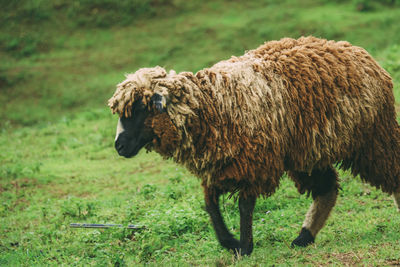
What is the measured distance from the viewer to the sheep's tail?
5.54 m

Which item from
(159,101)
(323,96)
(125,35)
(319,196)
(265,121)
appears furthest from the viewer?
(125,35)

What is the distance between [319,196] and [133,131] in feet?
7.98

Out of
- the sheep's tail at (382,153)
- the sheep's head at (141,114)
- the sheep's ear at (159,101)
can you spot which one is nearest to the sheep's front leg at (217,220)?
the sheep's head at (141,114)

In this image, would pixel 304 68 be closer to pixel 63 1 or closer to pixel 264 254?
pixel 264 254

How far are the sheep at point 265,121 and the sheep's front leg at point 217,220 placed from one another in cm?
1

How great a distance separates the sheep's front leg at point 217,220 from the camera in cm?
521

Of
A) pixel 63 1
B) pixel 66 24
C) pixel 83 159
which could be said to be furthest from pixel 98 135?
pixel 63 1

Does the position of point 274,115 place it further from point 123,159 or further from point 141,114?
point 123,159

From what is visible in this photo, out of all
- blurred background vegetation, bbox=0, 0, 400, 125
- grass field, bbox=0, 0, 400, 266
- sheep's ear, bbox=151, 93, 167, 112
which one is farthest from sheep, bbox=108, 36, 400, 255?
blurred background vegetation, bbox=0, 0, 400, 125

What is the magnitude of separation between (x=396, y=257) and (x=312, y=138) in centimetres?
137

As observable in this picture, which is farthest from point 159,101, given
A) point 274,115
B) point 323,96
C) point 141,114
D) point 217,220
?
point 323,96

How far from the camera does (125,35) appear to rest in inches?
706

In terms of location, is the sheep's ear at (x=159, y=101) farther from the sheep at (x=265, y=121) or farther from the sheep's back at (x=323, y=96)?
the sheep's back at (x=323, y=96)

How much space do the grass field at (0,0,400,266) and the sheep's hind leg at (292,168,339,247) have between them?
0.64 feet
